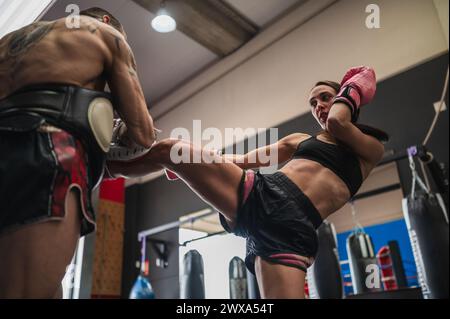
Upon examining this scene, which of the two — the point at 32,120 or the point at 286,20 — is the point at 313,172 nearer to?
the point at 32,120

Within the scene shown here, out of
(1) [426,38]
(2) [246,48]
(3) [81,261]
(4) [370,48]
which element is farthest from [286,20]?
(3) [81,261]

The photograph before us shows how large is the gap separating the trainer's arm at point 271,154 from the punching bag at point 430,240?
1182mm

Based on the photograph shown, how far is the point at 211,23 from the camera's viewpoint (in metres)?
2.05

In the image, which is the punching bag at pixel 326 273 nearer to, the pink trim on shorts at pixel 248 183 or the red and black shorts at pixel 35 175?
the pink trim on shorts at pixel 248 183

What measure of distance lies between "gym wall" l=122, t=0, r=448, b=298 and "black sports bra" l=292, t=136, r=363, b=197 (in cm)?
17

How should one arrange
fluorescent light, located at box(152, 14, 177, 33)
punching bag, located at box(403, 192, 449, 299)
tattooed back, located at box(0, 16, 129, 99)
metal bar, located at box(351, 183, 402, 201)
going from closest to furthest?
tattooed back, located at box(0, 16, 129, 99)
fluorescent light, located at box(152, 14, 177, 33)
punching bag, located at box(403, 192, 449, 299)
metal bar, located at box(351, 183, 402, 201)

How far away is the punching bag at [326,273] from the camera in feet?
8.74

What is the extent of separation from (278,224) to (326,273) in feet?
5.42

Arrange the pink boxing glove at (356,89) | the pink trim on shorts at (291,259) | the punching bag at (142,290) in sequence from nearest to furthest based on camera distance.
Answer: the pink trim on shorts at (291,259), the pink boxing glove at (356,89), the punching bag at (142,290)

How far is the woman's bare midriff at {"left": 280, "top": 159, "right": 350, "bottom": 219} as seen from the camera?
51.8 inches

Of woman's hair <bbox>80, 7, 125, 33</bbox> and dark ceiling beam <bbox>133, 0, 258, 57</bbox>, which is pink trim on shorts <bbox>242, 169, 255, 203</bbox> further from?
dark ceiling beam <bbox>133, 0, 258, 57</bbox>

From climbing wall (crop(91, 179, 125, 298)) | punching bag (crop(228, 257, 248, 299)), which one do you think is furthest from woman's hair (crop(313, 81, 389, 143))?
climbing wall (crop(91, 179, 125, 298))

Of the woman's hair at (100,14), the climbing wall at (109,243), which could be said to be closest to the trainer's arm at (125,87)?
the woman's hair at (100,14)

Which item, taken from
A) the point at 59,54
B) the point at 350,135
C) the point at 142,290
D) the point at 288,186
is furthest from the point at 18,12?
the point at 142,290
